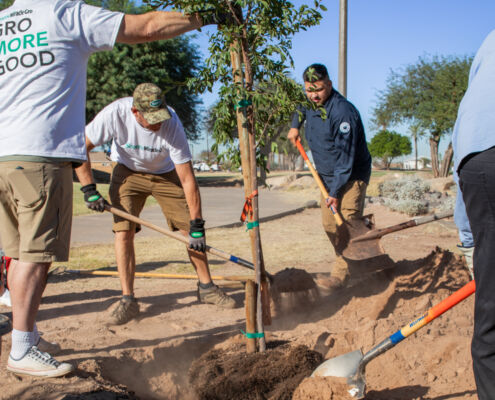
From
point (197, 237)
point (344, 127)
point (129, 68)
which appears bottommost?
point (197, 237)

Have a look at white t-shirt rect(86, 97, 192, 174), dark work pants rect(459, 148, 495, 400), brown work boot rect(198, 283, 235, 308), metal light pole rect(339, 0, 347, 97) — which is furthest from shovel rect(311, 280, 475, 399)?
metal light pole rect(339, 0, 347, 97)

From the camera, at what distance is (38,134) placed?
2811mm

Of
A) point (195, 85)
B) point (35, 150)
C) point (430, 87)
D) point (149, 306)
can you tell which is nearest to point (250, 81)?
point (195, 85)

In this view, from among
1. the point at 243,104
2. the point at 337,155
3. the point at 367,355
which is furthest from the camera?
the point at 337,155

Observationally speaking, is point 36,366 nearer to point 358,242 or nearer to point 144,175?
point 144,175

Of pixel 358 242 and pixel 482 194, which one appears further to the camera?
pixel 358 242

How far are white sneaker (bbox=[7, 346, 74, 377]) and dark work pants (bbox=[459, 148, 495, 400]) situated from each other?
218 centimetres

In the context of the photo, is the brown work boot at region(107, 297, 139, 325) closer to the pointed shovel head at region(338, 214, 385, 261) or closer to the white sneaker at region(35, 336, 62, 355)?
the white sneaker at region(35, 336, 62, 355)

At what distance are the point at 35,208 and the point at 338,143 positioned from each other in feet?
9.54

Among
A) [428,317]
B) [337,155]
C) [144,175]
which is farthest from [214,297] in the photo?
[428,317]

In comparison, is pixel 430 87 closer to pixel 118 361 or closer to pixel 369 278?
pixel 369 278

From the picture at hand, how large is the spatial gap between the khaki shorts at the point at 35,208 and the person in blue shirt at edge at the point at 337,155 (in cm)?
254

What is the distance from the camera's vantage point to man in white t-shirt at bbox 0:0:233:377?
280cm

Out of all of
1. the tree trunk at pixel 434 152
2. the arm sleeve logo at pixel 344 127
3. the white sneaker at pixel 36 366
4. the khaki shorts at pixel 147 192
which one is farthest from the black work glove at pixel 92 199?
the tree trunk at pixel 434 152
